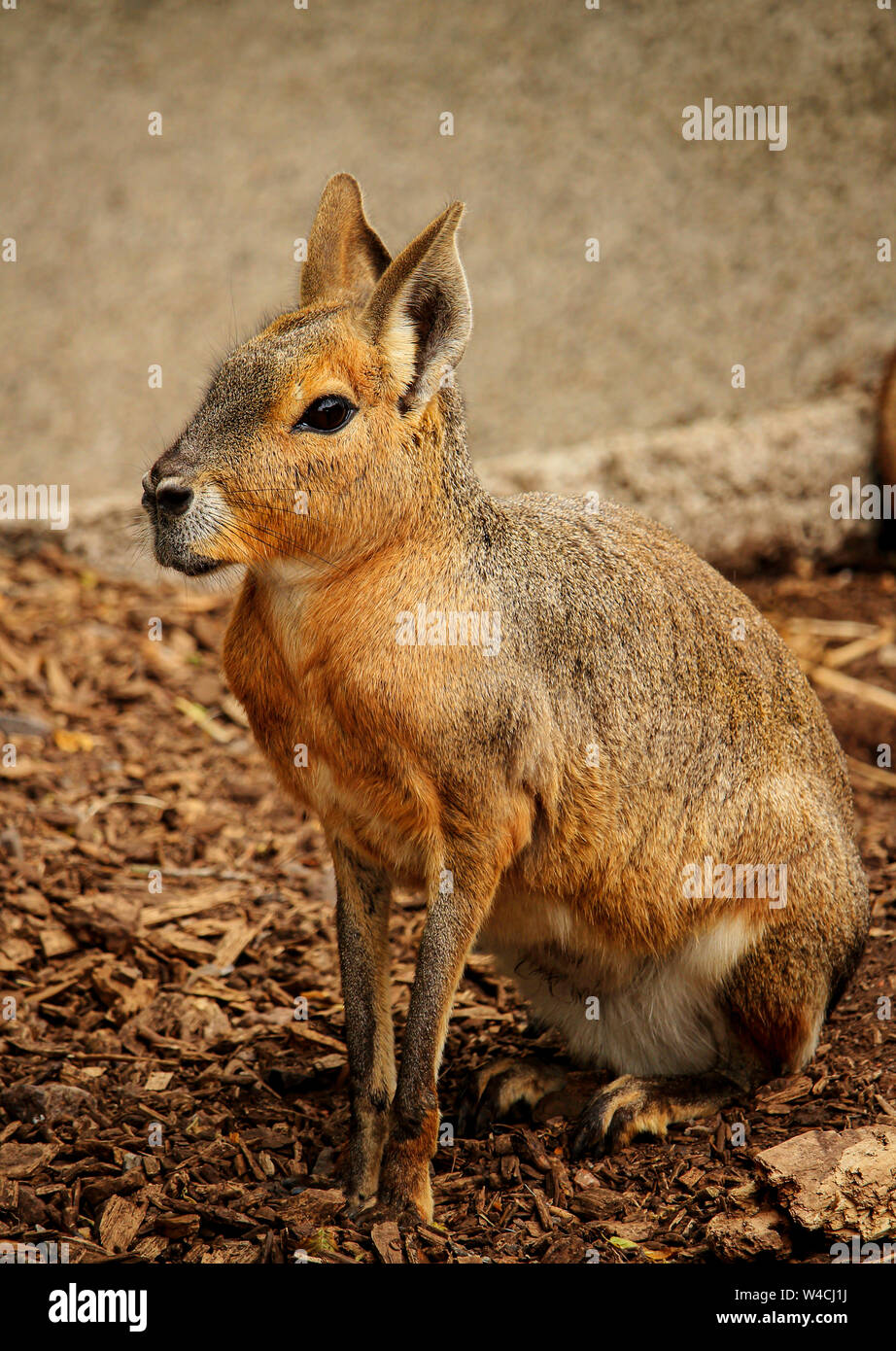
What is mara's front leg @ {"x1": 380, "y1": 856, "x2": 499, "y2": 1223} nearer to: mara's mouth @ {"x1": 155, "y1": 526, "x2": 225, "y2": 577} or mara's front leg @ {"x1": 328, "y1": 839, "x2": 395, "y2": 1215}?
mara's front leg @ {"x1": 328, "y1": 839, "x2": 395, "y2": 1215}

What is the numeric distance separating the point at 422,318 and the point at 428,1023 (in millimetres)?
1845

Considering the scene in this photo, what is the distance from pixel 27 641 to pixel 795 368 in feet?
16.0

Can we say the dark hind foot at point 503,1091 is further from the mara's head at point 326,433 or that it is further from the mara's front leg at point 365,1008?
the mara's head at point 326,433

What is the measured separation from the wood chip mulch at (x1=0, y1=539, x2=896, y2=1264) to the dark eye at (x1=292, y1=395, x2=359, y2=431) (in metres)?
2.07

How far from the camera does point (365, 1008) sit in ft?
12.5

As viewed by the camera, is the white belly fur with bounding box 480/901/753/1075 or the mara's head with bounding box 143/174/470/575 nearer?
the mara's head with bounding box 143/174/470/575

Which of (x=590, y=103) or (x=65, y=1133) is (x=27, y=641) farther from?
(x=590, y=103)

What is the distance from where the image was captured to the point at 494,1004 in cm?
490

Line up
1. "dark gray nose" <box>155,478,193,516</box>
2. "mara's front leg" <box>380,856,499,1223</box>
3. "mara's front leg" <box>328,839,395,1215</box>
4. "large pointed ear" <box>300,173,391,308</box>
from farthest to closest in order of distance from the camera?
1. "large pointed ear" <box>300,173,391,308</box>
2. "mara's front leg" <box>328,839,395,1215</box>
3. "mara's front leg" <box>380,856,499,1223</box>
4. "dark gray nose" <box>155,478,193,516</box>

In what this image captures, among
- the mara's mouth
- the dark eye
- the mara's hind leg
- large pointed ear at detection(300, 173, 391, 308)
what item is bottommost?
the mara's hind leg

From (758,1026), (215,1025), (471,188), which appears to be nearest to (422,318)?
(758,1026)

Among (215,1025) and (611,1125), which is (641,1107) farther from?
(215,1025)

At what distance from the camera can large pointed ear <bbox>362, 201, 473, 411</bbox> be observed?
Answer: 3.38 metres

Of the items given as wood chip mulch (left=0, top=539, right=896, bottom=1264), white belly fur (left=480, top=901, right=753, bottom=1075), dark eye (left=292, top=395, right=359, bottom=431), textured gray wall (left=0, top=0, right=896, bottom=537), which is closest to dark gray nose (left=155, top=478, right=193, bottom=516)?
dark eye (left=292, top=395, right=359, bottom=431)
